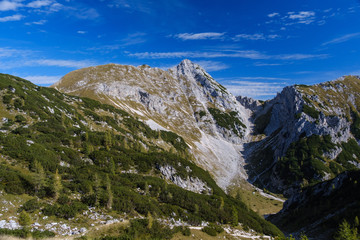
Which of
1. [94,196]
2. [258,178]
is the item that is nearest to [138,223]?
[94,196]

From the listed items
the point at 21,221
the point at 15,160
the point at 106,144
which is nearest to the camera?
the point at 21,221

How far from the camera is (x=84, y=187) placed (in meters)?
42.6

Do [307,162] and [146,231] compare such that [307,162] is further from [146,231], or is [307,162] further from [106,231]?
[106,231]

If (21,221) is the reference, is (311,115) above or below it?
above

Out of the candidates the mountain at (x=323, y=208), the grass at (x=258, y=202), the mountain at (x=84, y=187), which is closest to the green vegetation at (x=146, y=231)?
the mountain at (x=84, y=187)

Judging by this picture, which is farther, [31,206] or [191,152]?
[191,152]

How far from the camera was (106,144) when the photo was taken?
77.7 metres

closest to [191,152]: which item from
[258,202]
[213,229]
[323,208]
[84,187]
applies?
[258,202]

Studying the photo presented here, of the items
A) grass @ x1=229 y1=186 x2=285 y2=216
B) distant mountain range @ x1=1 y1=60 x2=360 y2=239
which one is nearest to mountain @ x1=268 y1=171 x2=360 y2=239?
distant mountain range @ x1=1 y1=60 x2=360 y2=239

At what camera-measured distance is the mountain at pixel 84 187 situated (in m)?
31.7

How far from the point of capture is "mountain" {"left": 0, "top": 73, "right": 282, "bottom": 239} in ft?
104

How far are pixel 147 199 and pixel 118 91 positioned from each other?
15782 cm

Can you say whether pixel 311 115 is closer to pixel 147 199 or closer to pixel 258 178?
pixel 258 178

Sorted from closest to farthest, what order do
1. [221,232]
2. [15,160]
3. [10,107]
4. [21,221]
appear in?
1. [21,221]
2. [15,160]
3. [221,232]
4. [10,107]
